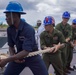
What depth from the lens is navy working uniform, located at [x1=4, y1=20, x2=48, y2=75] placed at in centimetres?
421

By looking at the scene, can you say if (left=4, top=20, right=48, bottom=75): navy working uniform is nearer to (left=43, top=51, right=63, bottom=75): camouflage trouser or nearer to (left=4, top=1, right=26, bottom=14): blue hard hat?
(left=4, top=1, right=26, bottom=14): blue hard hat

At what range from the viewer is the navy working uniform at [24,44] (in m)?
4.21

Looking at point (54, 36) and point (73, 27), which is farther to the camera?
point (73, 27)

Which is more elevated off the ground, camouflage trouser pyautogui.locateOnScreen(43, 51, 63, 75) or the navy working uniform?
the navy working uniform

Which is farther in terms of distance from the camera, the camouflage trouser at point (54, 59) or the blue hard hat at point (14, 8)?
the camouflage trouser at point (54, 59)

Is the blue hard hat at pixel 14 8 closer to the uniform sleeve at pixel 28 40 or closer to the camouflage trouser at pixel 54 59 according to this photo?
the uniform sleeve at pixel 28 40

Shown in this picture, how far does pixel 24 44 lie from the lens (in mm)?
4219

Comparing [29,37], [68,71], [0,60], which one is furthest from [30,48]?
[68,71]

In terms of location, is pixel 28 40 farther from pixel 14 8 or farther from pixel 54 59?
pixel 54 59

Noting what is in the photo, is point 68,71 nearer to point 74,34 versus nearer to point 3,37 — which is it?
point 74,34

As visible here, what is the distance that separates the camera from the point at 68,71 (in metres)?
8.96

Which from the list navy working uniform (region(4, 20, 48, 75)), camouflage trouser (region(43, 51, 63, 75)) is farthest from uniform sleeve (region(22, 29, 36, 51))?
camouflage trouser (region(43, 51, 63, 75))

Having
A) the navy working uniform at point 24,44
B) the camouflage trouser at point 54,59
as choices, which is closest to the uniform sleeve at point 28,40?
the navy working uniform at point 24,44

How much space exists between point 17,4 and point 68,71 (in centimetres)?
511
